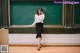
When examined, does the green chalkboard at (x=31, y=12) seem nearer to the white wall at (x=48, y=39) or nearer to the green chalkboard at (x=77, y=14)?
the white wall at (x=48, y=39)

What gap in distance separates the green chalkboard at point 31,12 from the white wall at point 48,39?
527 mm

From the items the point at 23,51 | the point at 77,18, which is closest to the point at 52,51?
the point at 23,51

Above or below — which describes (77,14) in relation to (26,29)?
above

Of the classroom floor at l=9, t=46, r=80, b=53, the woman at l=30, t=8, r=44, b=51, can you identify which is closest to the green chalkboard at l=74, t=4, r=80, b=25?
the classroom floor at l=9, t=46, r=80, b=53

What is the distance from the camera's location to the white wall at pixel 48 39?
25.5 ft

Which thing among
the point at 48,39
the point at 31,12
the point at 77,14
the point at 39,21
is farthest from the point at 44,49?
the point at 77,14

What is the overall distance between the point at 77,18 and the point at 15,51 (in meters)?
2.82

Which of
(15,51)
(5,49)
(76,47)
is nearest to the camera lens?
(5,49)

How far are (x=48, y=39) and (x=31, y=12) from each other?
1272 mm

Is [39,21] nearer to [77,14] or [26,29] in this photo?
[26,29]

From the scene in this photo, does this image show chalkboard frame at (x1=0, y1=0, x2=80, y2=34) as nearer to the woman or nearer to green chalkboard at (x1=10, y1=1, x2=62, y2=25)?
green chalkboard at (x1=10, y1=1, x2=62, y2=25)

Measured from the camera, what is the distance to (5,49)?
2.38 meters

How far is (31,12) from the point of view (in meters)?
7.87

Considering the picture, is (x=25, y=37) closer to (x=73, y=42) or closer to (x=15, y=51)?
(x=15, y=51)
